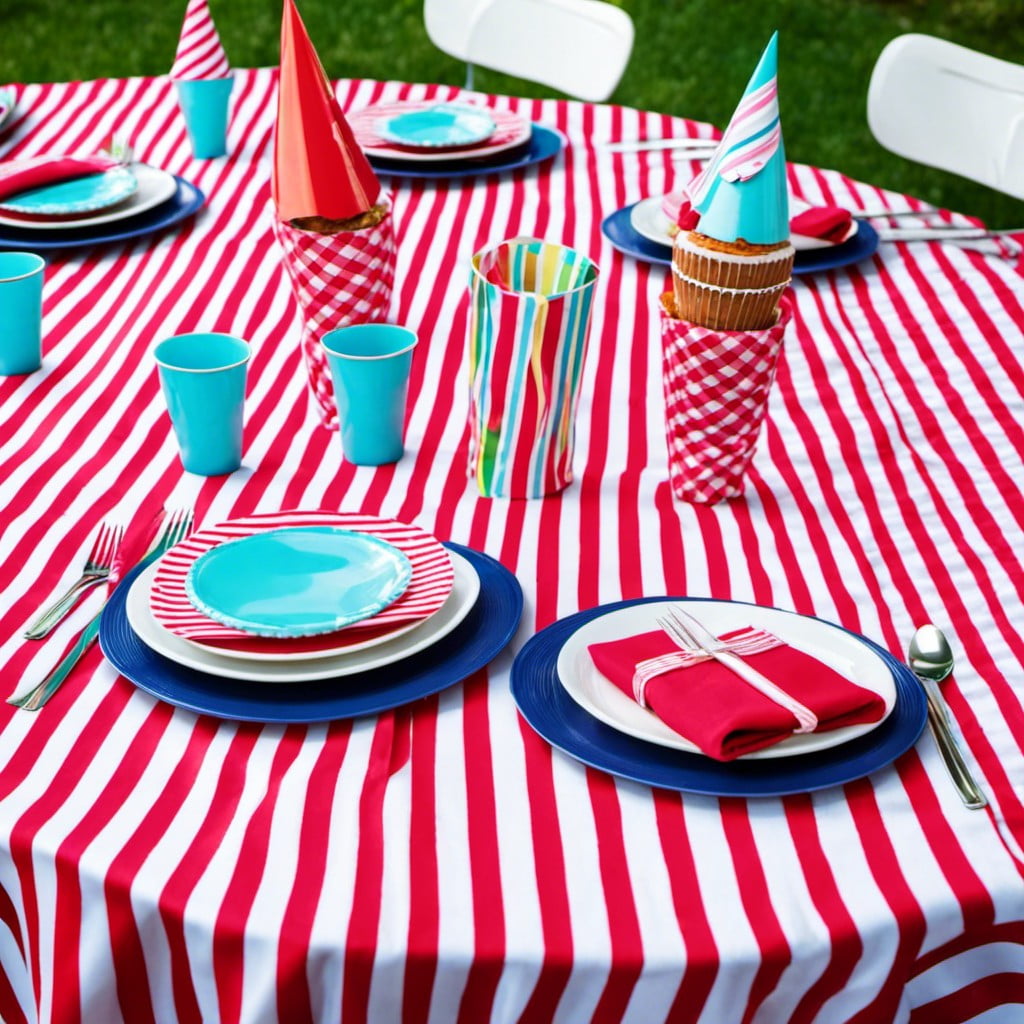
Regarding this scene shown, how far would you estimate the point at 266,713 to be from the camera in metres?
0.87

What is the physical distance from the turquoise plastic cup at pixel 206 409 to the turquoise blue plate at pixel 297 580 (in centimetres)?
19

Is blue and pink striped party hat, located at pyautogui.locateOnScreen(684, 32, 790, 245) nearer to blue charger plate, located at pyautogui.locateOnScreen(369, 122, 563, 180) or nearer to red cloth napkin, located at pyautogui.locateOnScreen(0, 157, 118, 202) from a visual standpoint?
blue charger plate, located at pyautogui.locateOnScreen(369, 122, 563, 180)

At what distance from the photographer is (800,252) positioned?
1654mm

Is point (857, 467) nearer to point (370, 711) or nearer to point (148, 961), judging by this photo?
point (370, 711)

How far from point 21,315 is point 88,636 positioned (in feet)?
1.76

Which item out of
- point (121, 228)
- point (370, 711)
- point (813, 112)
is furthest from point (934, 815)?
point (813, 112)

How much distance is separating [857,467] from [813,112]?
3634 mm

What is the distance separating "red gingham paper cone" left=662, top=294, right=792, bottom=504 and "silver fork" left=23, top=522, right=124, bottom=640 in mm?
479

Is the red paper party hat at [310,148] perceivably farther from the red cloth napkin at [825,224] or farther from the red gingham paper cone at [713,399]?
the red cloth napkin at [825,224]

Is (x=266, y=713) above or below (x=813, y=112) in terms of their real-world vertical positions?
above

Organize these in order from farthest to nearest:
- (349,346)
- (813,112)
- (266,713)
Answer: (813,112) → (349,346) → (266,713)

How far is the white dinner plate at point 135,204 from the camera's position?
1.66 metres

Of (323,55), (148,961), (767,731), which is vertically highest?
(767,731)

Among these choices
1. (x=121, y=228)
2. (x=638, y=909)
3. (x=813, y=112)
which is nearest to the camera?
(x=638, y=909)
